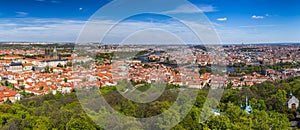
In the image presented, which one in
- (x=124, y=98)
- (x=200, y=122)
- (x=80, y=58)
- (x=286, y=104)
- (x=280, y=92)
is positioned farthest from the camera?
(x=80, y=58)

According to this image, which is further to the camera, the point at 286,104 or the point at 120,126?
the point at 286,104

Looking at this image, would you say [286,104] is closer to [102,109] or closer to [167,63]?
[102,109]

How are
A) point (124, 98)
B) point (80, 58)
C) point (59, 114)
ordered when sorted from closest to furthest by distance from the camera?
point (59, 114) → point (124, 98) → point (80, 58)

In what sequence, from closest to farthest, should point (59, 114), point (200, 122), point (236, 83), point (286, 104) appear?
point (200, 122) → point (59, 114) → point (286, 104) → point (236, 83)

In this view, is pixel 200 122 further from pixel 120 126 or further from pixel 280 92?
pixel 280 92

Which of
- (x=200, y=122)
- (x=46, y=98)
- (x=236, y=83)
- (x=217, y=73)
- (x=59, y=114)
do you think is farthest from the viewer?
(x=236, y=83)

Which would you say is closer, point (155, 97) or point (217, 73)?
point (155, 97)

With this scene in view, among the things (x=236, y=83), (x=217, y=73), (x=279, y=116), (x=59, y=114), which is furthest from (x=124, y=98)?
(x=236, y=83)

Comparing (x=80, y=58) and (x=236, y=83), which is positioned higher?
(x=80, y=58)

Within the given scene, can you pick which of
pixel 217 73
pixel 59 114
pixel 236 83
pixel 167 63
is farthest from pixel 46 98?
pixel 167 63
